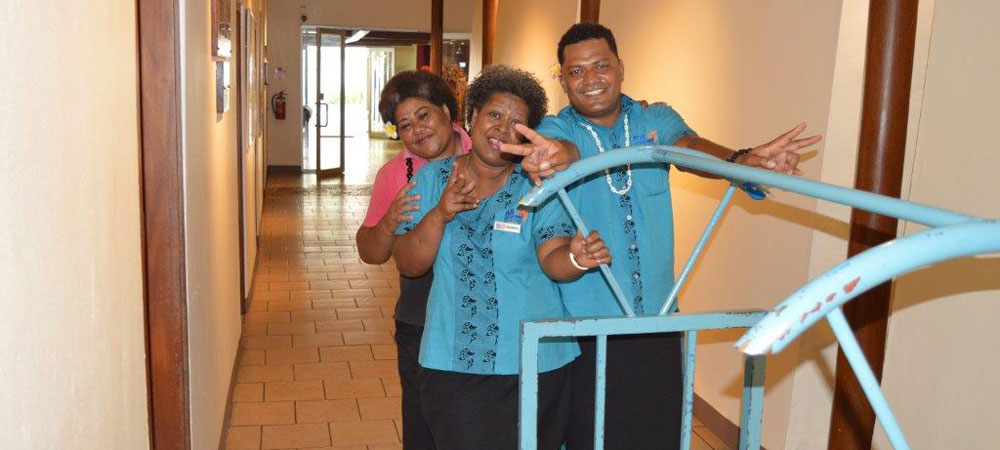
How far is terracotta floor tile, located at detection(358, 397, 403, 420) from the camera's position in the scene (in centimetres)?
457

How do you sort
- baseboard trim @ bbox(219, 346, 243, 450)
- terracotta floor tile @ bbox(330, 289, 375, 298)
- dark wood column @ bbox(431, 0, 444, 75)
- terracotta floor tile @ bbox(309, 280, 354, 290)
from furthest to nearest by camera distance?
dark wood column @ bbox(431, 0, 444, 75), terracotta floor tile @ bbox(309, 280, 354, 290), terracotta floor tile @ bbox(330, 289, 375, 298), baseboard trim @ bbox(219, 346, 243, 450)

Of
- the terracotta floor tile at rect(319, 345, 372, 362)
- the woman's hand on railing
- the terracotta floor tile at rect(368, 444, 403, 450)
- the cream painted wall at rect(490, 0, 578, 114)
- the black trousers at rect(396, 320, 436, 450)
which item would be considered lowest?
the terracotta floor tile at rect(319, 345, 372, 362)

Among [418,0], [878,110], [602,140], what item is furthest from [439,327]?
[418,0]

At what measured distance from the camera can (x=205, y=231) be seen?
3324mm

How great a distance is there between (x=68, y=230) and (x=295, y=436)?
9.90 feet

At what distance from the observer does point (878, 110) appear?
2766 millimetres

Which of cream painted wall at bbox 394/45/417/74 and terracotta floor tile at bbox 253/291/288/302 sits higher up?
cream painted wall at bbox 394/45/417/74

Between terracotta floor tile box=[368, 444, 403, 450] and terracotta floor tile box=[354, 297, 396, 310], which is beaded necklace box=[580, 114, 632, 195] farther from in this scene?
terracotta floor tile box=[354, 297, 396, 310]

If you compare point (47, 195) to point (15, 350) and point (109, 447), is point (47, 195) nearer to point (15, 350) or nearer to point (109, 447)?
point (15, 350)

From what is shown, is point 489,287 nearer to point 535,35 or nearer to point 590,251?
point 590,251

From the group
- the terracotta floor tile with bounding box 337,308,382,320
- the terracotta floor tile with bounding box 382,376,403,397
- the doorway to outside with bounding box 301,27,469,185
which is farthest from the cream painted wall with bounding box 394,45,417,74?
the terracotta floor tile with bounding box 382,376,403,397

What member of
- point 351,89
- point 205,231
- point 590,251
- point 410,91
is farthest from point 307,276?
point 351,89

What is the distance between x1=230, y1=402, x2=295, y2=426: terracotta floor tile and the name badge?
2.47 meters

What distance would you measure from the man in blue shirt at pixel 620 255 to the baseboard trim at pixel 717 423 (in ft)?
5.19
